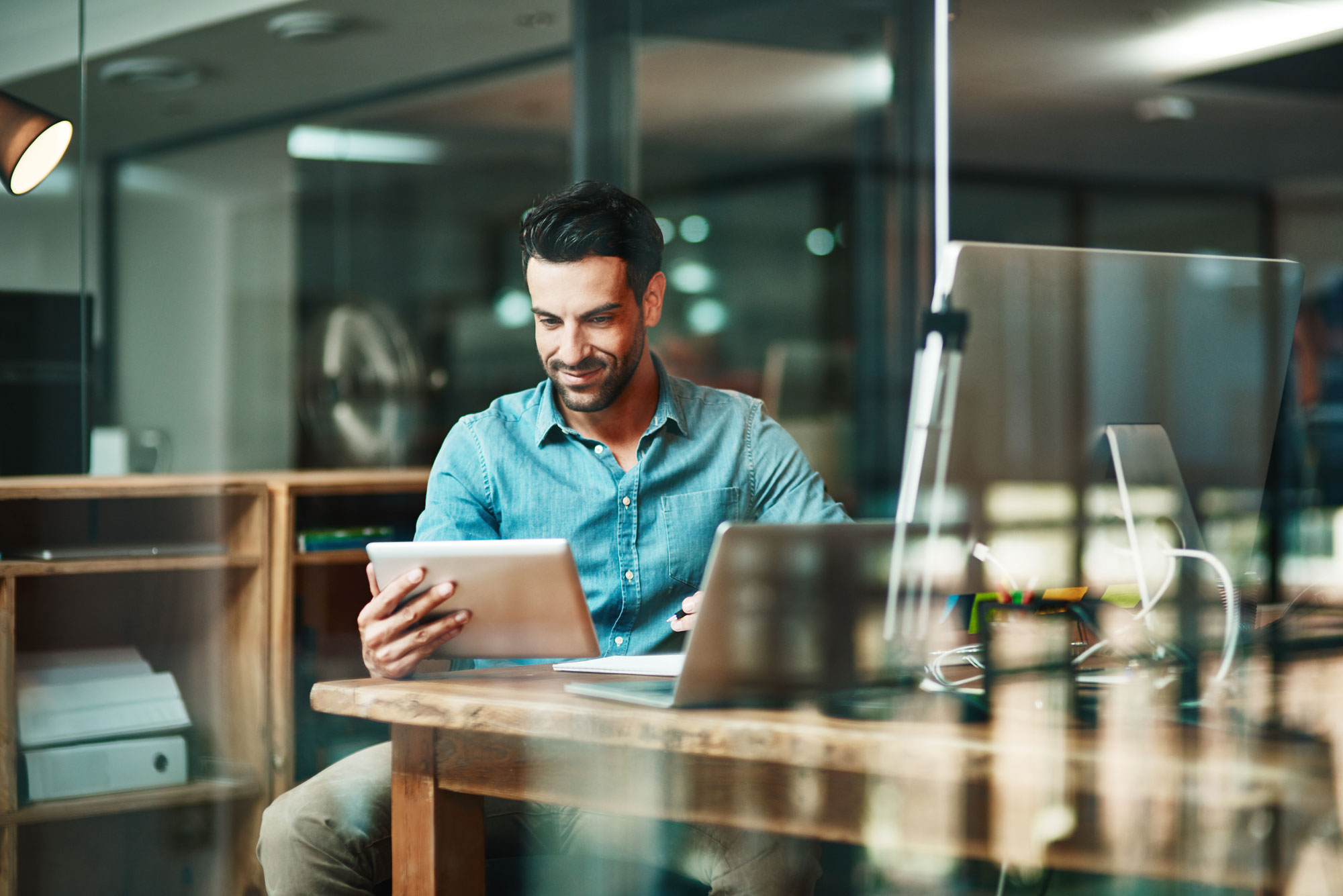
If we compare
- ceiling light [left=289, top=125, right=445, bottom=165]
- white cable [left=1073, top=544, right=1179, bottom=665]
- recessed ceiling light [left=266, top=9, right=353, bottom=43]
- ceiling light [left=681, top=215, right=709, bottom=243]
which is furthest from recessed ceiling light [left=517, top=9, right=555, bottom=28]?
white cable [left=1073, top=544, right=1179, bottom=665]

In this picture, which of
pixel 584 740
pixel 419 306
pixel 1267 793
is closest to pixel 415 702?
pixel 584 740

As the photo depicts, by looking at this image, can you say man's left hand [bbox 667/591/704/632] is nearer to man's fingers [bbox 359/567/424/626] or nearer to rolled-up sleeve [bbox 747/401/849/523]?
rolled-up sleeve [bbox 747/401/849/523]

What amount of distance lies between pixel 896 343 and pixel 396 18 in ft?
5.83

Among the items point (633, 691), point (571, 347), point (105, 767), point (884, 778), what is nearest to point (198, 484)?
point (105, 767)

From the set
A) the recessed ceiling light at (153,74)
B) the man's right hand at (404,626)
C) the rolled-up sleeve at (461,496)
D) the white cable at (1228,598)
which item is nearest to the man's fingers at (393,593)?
the man's right hand at (404,626)

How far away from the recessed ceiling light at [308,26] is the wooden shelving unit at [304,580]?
1.66 meters

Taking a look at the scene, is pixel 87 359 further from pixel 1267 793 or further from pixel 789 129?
pixel 789 129

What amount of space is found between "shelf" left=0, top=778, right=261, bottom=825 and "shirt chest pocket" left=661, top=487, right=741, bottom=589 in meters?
1.27

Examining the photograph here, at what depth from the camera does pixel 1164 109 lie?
3727 mm

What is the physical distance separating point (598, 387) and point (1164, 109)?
2636 mm

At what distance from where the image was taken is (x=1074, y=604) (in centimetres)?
131

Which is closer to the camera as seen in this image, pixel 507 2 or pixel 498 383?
pixel 507 2

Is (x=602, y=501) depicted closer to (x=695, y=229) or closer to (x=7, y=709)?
(x=7, y=709)

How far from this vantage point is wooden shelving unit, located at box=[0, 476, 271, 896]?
7.33 ft
